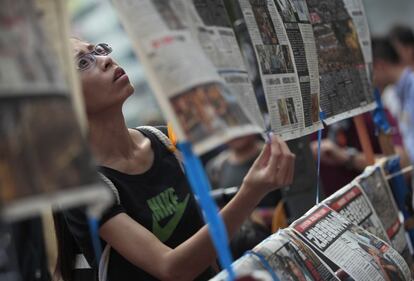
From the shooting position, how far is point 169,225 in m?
2.07

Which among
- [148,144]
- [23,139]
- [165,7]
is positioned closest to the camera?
[23,139]

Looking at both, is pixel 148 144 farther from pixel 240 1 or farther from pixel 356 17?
pixel 356 17

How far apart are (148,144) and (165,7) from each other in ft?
3.21

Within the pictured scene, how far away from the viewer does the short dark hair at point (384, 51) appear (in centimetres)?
470

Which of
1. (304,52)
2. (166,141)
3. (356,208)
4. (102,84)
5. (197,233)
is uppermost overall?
(102,84)

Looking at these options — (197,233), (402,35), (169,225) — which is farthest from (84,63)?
(402,35)

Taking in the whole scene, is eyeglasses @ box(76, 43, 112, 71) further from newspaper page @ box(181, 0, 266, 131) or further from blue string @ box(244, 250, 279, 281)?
blue string @ box(244, 250, 279, 281)

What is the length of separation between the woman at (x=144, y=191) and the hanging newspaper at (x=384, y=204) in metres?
0.66

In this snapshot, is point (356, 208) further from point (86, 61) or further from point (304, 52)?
point (86, 61)

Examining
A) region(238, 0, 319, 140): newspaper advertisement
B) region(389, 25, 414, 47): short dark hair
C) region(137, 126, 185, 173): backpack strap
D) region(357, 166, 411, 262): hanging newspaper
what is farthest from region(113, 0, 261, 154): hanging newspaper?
region(389, 25, 414, 47): short dark hair

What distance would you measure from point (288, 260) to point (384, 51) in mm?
3315

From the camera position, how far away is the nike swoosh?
2020 millimetres

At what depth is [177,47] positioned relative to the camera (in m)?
1.29

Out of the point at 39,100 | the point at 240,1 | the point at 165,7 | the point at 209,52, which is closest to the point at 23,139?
the point at 39,100
